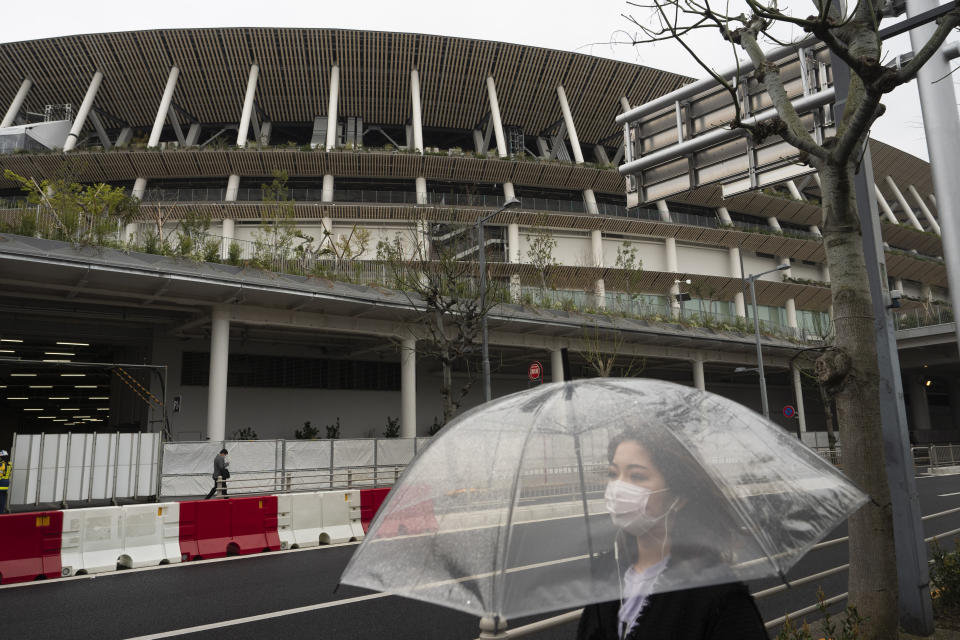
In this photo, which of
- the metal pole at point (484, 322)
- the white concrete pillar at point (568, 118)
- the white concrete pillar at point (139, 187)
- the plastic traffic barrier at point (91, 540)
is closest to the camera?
the plastic traffic barrier at point (91, 540)

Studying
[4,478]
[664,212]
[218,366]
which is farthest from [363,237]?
[4,478]

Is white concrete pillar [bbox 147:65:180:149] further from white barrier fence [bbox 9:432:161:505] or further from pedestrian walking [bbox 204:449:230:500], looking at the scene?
white barrier fence [bbox 9:432:161:505]

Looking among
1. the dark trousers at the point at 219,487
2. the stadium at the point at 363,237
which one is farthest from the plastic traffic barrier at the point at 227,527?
the stadium at the point at 363,237

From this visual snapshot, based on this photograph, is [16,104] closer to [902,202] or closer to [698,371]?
[698,371]

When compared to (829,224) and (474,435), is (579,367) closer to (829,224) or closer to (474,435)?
(829,224)

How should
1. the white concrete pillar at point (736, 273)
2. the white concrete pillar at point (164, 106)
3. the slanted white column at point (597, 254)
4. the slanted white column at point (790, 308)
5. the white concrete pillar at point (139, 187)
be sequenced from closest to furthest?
the white concrete pillar at point (139, 187)
the white concrete pillar at point (164, 106)
the slanted white column at point (597, 254)
the white concrete pillar at point (736, 273)
the slanted white column at point (790, 308)

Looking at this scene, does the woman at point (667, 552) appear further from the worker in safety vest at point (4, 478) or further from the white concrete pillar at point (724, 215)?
the white concrete pillar at point (724, 215)

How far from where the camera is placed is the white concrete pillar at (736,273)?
45.2 meters

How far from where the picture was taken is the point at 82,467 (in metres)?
14.5

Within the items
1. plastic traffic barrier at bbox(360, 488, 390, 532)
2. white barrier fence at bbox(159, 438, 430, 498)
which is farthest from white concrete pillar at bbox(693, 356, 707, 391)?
plastic traffic barrier at bbox(360, 488, 390, 532)

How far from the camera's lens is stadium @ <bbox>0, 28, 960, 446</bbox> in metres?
26.9

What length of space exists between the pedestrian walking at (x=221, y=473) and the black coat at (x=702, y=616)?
17.2 metres

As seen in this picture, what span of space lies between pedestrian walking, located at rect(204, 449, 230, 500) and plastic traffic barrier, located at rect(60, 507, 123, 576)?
6945mm

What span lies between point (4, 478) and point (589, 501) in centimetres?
1655
